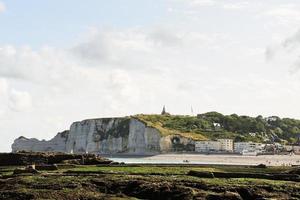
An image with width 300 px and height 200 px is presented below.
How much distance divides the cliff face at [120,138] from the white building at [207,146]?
175 cm

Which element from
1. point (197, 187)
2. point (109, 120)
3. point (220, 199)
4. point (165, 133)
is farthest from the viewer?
point (109, 120)

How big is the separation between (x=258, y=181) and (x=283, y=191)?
248cm

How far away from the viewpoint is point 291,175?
42938 mm

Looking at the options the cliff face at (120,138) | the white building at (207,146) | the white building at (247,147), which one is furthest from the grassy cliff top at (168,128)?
the white building at (247,147)

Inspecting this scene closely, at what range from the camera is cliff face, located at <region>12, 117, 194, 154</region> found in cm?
16825

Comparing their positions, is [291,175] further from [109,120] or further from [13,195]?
[109,120]

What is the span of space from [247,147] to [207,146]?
1089 cm

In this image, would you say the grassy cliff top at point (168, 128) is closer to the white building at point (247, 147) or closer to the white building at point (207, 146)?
the white building at point (207, 146)

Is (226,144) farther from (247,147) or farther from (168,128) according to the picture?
(168,128)

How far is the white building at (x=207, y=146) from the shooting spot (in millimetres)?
164500

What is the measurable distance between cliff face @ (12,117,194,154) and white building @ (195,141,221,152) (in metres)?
1.75

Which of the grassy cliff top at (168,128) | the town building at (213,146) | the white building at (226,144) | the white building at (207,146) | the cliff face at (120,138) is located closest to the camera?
the white building at (207,146)

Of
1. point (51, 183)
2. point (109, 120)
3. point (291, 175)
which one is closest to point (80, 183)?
point (51, 183)

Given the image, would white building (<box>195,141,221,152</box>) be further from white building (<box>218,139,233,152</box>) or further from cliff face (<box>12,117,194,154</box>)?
cliff face (<box>12,117,194,154</box>)
